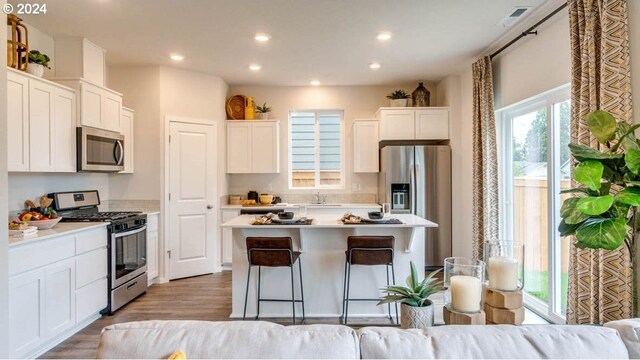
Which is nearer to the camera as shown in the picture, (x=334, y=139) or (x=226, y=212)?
(x=226, y=212)

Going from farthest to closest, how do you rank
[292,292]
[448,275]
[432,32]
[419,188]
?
[419,188] → [432,32] → [292,292] → [448,275]

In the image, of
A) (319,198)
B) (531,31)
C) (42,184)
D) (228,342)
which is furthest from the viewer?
(319,198)

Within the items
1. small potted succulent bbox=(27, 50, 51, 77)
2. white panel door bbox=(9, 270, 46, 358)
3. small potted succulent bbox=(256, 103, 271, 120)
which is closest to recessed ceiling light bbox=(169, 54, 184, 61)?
small potted succulent bbox=(27, 50, 51, 77)

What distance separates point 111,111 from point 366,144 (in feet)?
11.4

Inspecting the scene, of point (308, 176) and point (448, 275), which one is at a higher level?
point (308, 176)

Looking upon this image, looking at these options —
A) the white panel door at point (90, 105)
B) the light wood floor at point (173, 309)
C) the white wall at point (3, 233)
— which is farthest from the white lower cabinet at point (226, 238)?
the white wall at point (3, 233)

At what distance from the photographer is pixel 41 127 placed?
2.87 metres

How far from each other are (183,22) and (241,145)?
2.22 meters

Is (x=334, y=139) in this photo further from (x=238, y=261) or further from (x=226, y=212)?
(x=238, y=261)

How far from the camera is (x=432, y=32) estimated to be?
3332 millimetres

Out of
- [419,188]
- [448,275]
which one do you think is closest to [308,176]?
[419,188]

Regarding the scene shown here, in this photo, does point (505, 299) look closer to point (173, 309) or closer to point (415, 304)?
point (415, 304)

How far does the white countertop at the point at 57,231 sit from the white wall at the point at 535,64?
4.25m

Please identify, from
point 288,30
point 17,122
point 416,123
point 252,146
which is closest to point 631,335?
point 288,30
